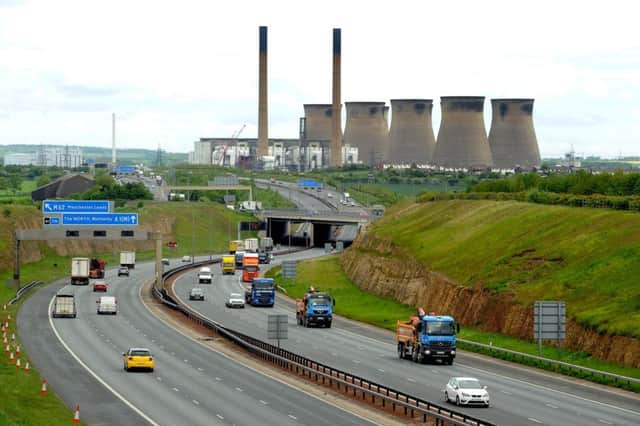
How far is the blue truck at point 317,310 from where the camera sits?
9338 cm

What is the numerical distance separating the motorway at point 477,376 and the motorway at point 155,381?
534 cm

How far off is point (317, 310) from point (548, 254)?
1684cm

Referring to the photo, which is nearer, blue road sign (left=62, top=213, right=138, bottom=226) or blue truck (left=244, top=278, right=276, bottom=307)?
blue truck (left=244, top=278, right=276, bottom=307)

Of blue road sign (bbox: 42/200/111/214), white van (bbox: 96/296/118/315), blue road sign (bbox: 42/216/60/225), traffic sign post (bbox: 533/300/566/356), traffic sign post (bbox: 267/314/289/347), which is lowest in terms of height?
white van (bbox: 96/296/118/315)

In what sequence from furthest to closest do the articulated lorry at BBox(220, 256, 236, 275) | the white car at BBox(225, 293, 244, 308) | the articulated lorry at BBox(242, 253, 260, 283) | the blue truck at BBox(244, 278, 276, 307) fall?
the articulated lorry at BBox(220, 256, 236, 275), the articulated lorry at BBox(242, 253, 260, 283), the blue truck at BBox(244, 278, 276, 307), the white car at BBox(225, 293, 244, 308)

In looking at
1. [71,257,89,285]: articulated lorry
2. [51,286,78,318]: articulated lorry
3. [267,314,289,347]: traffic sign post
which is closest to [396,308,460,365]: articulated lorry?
[267,314,289,347]: traffic sign post

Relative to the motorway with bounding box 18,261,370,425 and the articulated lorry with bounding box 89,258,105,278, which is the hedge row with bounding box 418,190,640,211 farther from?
the articulated lorry with bounding box 89,258,105,278

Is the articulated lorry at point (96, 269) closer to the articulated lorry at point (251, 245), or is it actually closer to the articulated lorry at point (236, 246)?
the articulated lorry at point (236, 246)

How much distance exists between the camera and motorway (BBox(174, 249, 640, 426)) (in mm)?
49688

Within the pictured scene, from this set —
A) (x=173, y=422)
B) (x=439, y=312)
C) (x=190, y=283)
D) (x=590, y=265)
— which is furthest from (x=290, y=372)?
(x=190, y=283)

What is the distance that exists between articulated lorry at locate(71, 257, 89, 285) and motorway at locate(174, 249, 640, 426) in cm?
3969

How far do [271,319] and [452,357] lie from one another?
9754mm

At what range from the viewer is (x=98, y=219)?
123625 mm

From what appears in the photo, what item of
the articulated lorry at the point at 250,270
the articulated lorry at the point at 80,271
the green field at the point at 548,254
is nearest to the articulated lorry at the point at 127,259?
the articulated lorry at the point at 250,270
